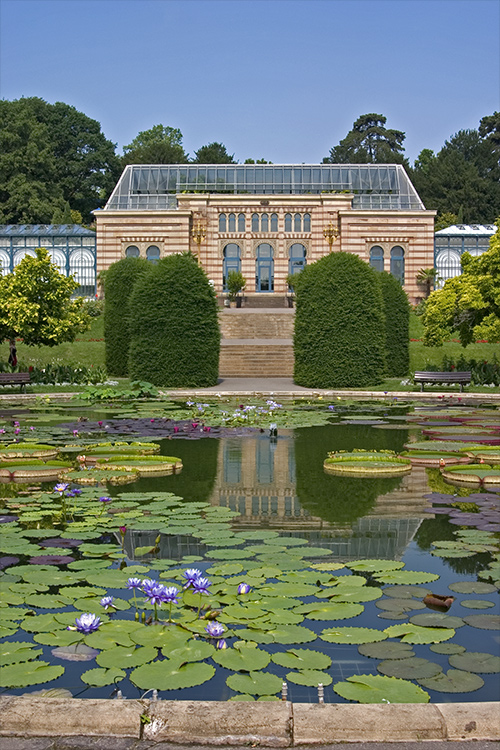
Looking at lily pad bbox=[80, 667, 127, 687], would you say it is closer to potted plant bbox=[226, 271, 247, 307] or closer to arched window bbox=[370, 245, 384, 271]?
potted plant bbox=[226, 271, 247, 307]

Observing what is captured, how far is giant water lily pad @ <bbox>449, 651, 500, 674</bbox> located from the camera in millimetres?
4242

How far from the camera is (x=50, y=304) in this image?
81.8 feet

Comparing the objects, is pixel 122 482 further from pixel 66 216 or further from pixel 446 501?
pixel 66 216

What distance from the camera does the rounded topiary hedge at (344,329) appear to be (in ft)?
79.7

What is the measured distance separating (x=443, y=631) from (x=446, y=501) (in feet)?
12.6

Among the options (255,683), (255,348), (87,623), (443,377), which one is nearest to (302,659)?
(255,683)

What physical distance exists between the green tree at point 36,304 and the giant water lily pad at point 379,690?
2115 cm

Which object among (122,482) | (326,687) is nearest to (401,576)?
(326,687)

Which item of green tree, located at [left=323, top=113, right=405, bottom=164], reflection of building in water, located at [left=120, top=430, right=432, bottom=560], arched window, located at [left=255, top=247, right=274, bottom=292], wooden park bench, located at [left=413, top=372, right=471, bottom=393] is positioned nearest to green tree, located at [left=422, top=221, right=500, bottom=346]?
wooden park bench, located at [left=413, top=372, right=471, bottom=393]

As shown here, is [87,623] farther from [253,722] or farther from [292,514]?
[292,514]

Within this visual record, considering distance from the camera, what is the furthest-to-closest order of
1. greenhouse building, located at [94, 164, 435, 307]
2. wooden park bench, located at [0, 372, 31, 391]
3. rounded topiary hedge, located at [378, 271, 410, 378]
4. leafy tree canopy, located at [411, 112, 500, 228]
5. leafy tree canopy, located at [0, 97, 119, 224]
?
leafy tree canopy, located at [411, 112, 500, 228], leafy tree canopy, located at [0, 97, 119, 224], greenhouse building, located at [94, 164, 435, 307], rounded topiary hedge, located at [378, 271, 410, 378], wooden park bench, located at [0, 372, 31, 391]

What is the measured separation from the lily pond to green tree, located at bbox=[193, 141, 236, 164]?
70.3 meters

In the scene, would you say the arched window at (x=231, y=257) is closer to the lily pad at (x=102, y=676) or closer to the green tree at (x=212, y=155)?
the green tree at (x=212, y=155)

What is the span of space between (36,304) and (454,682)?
850 inches
